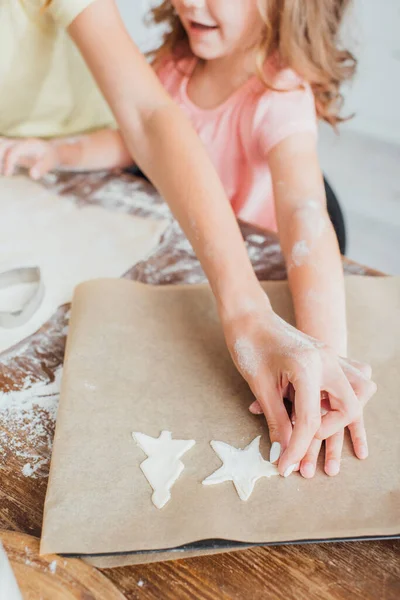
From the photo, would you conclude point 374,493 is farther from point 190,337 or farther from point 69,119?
point 69,119

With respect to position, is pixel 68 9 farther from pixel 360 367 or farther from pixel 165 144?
pixel 360 367

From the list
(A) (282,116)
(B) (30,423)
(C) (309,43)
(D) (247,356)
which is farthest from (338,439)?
(C) (309,43)

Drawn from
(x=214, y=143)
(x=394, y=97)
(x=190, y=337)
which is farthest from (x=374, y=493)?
(x=394, y=97)

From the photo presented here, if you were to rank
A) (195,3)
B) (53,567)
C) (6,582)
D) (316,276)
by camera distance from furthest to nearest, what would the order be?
(195,3) → (316,276) → (53,567) → (6,582)

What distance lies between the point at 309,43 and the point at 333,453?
78 cm

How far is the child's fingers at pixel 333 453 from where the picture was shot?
56 cm

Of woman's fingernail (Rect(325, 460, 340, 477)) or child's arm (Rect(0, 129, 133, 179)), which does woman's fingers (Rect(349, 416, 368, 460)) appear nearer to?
woman's fingernail (Rect(325, 460, 340, 477))

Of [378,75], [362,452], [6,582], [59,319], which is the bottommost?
[378,75]

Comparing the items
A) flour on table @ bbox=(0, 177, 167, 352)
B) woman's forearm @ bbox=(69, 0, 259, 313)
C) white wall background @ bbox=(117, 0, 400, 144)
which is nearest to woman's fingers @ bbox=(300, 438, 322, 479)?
woman's forearm @ bbox=(69, 0, 259, 313)

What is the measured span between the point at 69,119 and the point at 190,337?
77 centimetres

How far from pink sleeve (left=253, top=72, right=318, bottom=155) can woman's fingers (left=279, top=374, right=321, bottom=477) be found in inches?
21.3

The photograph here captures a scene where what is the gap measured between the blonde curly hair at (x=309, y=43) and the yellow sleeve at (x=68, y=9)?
31cm

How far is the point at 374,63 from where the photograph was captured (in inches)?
108

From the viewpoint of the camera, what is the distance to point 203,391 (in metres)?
0.65
